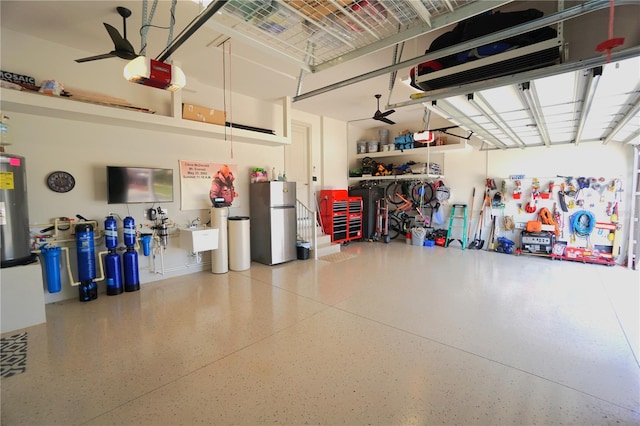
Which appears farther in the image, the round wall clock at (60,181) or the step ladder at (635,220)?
the step ladder at (635,220)

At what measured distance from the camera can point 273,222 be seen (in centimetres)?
524

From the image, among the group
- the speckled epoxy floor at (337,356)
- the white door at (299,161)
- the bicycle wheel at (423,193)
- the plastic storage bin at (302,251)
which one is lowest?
the speckled epoxy floor at (337,356)

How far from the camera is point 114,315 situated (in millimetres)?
3148

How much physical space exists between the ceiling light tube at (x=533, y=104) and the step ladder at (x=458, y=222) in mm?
2773

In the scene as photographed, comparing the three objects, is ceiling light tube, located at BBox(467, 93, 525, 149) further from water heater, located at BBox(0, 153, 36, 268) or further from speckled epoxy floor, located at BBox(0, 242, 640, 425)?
water heater, located at BBox(0, 153, 36, 268)

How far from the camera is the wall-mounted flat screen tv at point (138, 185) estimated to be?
151 inches

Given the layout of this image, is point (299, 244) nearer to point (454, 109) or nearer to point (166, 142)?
point (166, 142)

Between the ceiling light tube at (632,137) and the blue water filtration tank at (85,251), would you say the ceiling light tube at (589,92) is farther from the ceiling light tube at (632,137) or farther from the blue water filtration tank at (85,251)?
the blue water filtration tank at (85,251)

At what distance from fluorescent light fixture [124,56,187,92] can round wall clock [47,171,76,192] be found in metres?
1.94

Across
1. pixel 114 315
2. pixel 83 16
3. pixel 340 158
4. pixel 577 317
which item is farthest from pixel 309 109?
pixel 577 317

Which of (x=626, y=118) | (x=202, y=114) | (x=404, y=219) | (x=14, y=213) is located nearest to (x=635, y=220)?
(x=626, y=118)

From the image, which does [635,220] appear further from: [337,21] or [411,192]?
[337,21]

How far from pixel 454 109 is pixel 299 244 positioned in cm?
372

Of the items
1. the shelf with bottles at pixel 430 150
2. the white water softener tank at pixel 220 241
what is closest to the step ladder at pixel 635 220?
the shelf with bottles at pixel 430 150
